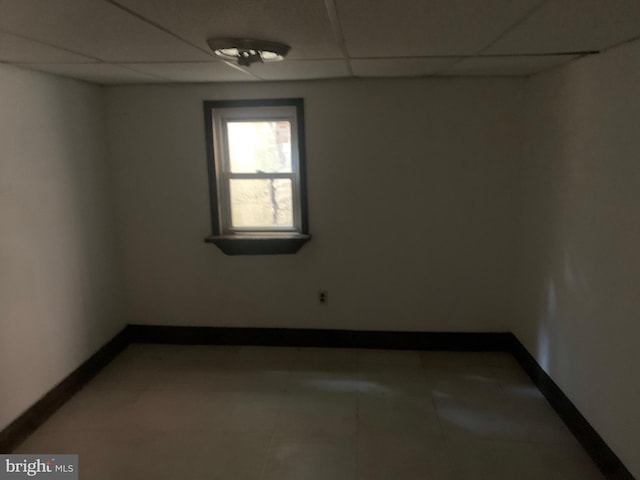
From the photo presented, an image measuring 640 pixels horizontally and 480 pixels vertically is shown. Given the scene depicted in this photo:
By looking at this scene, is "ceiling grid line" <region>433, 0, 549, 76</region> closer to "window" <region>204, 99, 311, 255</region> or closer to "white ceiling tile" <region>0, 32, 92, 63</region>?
"window" <region>204, 99, 311, 255</region>

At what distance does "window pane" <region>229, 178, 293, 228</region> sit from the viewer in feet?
11.1

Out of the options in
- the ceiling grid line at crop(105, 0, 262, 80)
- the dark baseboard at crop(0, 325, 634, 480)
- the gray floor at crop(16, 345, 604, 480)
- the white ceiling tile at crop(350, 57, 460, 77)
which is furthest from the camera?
the dark baseboard at crop(0, 325, 634, 480)

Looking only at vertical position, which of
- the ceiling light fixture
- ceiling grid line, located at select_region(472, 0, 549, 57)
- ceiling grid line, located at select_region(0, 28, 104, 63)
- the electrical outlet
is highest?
ceiling grid line, located at select_region(0, 28, 104, 63)

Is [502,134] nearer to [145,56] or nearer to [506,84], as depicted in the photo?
[506,84]

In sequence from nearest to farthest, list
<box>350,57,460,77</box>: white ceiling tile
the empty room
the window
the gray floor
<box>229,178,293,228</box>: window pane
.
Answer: the empty room, the gray floor, <box>350,57,460,77</box>: white ceiling tile, the window, <box>229,178,293,228</box>: window pane

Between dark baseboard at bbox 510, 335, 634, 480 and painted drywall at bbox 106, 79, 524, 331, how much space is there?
42 cm

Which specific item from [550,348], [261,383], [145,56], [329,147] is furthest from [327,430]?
[145,56]

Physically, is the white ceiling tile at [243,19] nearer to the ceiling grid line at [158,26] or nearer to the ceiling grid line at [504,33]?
the ceiling grid line at [158,26]

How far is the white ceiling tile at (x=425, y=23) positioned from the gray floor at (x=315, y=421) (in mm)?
1884

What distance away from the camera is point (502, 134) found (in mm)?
3088

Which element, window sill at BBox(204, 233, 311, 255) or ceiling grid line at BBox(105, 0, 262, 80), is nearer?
ceiling grid line at BBox(105, 0, 262, 80)

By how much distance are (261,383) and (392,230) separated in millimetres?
1344

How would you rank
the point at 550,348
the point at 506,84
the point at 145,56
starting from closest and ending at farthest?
the point at 145,56 → the point at 550,348 → the point at 506,84

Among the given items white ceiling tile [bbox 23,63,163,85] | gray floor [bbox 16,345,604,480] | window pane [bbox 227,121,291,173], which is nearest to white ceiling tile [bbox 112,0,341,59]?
white ceiling tile [bbox 23,63,163,85]
